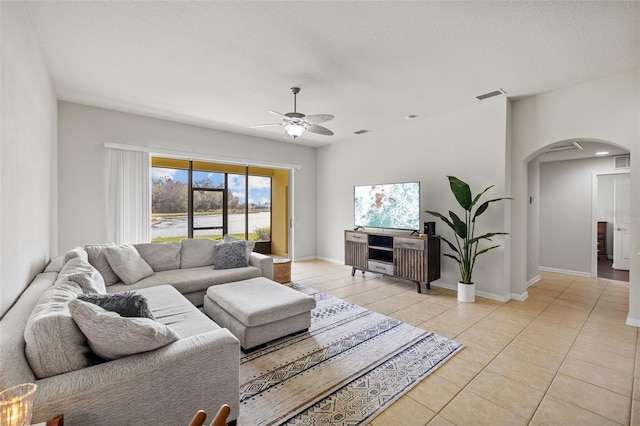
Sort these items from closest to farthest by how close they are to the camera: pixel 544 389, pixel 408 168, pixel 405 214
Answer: pixel 544 389
pixel 405 214
pixel 408 168

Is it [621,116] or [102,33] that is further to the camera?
[621,116]

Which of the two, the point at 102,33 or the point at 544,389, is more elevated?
the point at 102,33

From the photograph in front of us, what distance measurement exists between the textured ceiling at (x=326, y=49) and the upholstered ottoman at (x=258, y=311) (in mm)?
2405

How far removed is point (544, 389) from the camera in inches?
80.7

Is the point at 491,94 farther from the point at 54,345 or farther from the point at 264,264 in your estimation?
the point at 54,345

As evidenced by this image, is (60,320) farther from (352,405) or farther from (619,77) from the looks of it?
(619,77)

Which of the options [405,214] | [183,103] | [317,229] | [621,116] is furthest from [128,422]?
[317,229]

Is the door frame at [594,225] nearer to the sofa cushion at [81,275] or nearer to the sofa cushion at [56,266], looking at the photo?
the sofa cushion at [81,275]

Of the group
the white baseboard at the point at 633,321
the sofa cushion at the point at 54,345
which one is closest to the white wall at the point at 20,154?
the sofa cushion at the point at 54,345

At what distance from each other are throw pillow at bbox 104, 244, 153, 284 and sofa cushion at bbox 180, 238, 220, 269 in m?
0.58

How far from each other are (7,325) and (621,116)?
18.1 feet

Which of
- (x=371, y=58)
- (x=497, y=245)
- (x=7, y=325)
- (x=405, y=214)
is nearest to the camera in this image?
(x=7, y=325)

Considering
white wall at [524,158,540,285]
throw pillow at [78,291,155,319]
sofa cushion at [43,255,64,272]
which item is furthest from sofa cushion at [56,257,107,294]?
white wall at [524,158,540,285]

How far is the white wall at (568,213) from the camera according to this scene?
17.4ft
